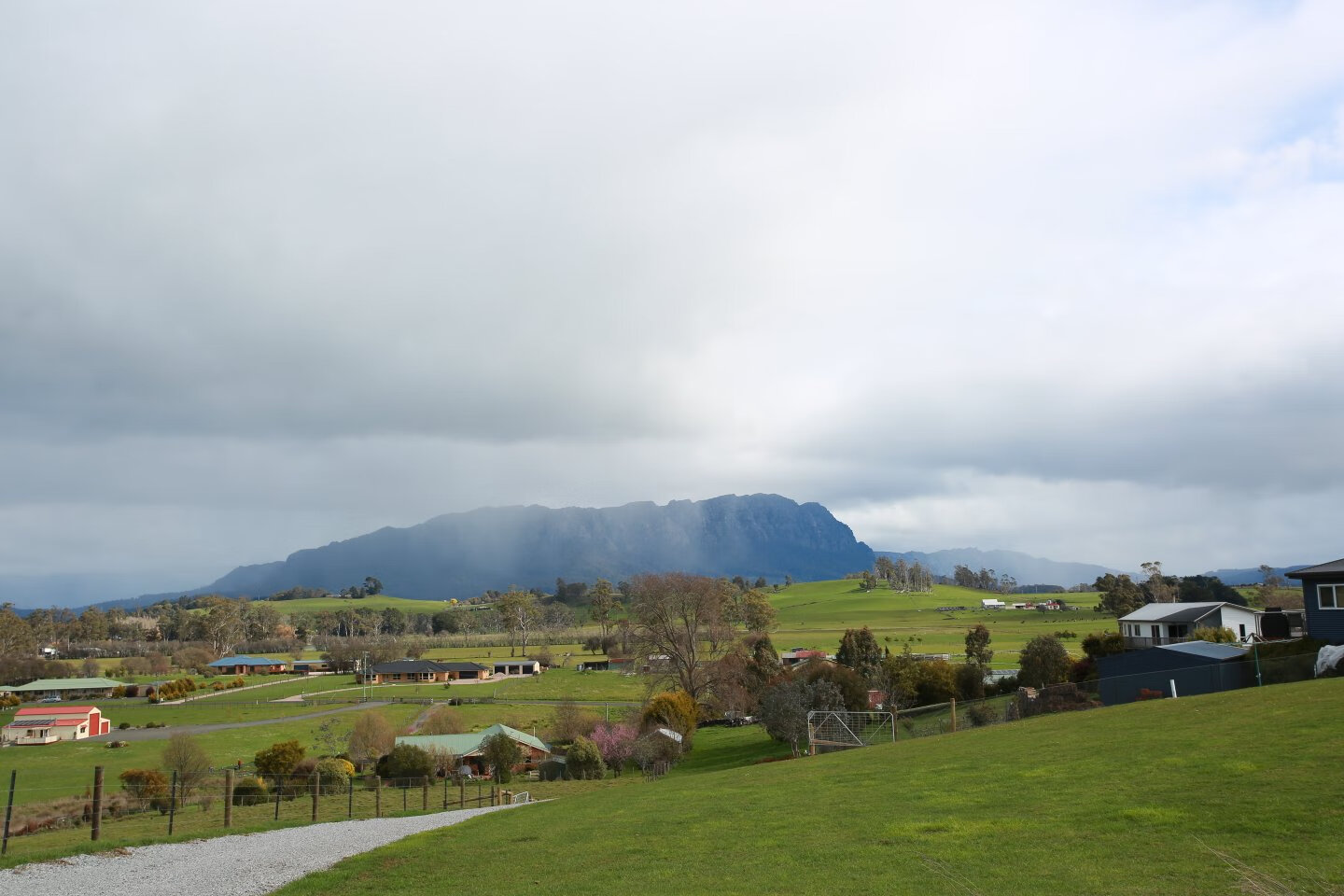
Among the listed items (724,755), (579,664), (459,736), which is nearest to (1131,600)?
(579,664)

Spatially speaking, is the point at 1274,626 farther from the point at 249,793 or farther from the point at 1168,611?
the point at 249,793

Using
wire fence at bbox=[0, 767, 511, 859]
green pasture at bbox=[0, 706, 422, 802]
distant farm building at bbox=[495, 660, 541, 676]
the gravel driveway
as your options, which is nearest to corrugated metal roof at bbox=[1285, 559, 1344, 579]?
wire fence at bbox=[0, 767, 511, 859]

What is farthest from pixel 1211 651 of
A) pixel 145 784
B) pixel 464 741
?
pixel 145 784

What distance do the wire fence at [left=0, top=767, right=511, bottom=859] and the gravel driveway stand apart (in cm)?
427

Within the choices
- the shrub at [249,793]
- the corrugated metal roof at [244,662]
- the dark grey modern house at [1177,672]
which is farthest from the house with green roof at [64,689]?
the dark grey modern house at [1177,672]

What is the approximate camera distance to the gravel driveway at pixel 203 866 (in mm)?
12461

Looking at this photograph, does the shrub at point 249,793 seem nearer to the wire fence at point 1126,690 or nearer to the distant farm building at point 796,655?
the wire fence at point 1126,690

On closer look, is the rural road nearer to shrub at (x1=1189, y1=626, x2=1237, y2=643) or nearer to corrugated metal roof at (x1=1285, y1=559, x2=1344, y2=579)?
shrub at (x1=1189, y1=626, x2=1237, y2=643)

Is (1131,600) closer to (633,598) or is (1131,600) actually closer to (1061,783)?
(633,598)

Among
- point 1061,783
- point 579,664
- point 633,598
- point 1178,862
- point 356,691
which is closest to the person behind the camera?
point 1178,862

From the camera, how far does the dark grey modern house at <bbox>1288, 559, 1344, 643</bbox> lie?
3303cm

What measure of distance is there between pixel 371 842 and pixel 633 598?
45453 mm

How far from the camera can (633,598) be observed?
61719 mm

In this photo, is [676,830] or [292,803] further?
[292,803]
